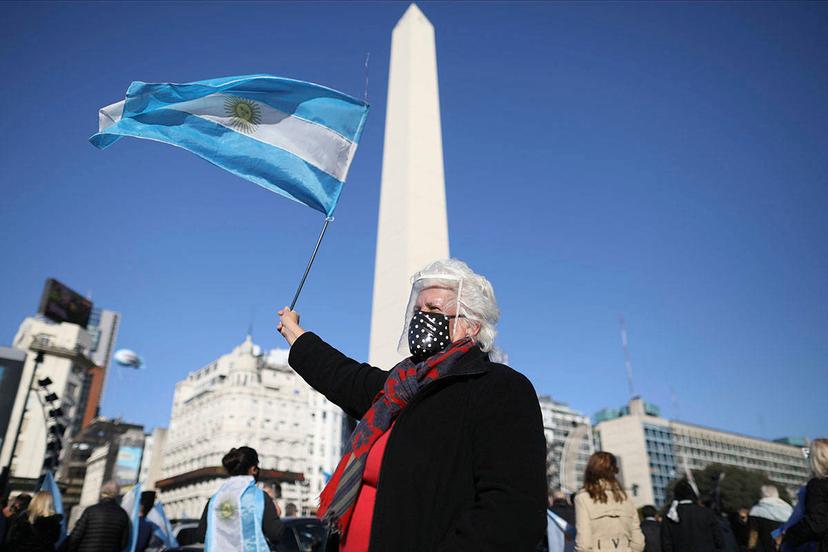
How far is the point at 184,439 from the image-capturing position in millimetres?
76875

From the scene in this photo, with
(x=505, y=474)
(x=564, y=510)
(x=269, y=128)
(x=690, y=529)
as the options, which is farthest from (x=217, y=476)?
(x=505, y=474)

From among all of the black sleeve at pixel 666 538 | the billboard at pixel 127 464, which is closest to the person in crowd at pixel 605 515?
the black sleeve at pixel 666 538

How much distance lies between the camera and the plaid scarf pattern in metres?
1.85

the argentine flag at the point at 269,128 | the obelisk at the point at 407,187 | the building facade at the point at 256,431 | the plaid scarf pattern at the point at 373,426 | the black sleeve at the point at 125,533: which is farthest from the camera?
the building facade at the point at 256,431

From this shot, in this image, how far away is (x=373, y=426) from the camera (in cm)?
195

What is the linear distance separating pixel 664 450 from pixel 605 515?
9622 cm

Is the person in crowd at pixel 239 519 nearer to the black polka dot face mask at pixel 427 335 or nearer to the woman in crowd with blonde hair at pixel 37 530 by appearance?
the woman in crowd with blonde hair at pixel 37 530

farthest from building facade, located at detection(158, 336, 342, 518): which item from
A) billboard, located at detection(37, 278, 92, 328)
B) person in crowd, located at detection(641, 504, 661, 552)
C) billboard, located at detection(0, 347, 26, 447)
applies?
person in crowd, located at detection(641, 504, 661, 552)

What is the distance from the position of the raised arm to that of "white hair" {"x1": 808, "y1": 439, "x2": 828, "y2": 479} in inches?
118

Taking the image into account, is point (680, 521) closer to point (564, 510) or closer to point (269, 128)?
point (564, 510)

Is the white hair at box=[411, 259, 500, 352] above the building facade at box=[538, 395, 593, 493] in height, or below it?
below

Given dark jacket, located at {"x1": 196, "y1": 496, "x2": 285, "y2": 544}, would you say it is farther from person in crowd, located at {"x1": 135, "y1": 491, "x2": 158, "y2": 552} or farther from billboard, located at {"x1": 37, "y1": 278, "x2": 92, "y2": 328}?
billboard, located at {"x1": 37, "y1": 278, "x2": 92, "y2": 328}

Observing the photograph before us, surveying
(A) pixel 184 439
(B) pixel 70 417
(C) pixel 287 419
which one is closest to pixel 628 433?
(C) pixel 287 419

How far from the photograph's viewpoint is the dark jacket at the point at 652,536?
6.22 metres
